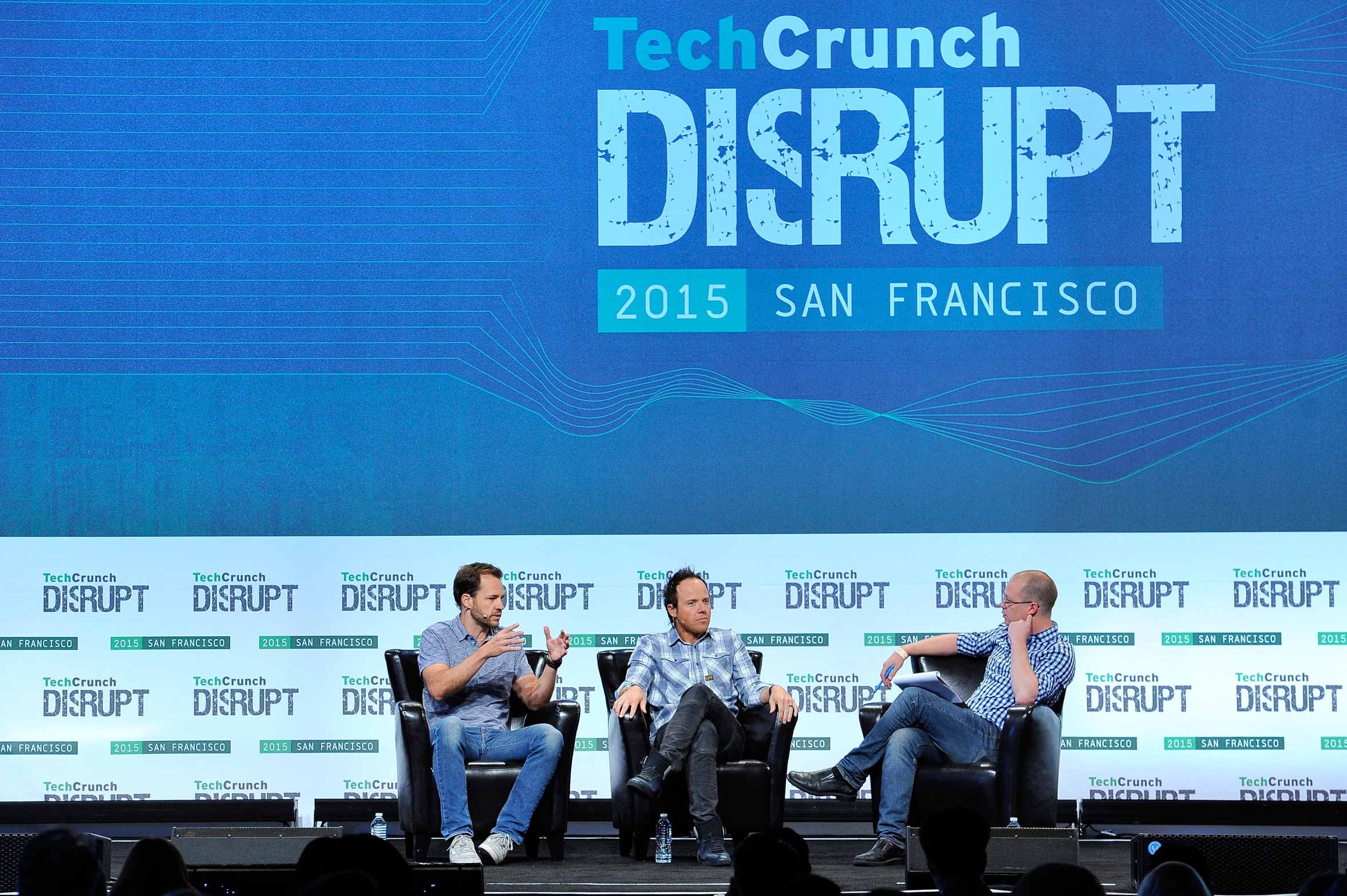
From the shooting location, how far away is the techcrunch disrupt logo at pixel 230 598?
19.2ft

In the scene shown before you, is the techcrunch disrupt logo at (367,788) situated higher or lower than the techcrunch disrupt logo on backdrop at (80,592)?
lower

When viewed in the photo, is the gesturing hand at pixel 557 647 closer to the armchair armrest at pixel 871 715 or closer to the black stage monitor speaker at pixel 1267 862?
the armchair armrest at pixel 871 715

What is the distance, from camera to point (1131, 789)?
228 inches

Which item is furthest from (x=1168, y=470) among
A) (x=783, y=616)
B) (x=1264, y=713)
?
(x=783, y=616)

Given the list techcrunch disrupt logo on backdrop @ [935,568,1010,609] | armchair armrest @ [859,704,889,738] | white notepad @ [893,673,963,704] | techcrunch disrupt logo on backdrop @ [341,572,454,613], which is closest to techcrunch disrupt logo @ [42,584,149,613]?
techcrunch disrupt logo on backdrop @ [341,572,454,613]

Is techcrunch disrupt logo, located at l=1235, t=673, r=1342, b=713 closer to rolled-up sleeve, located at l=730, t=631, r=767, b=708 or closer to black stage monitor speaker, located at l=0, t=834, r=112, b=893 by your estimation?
rolled-up sleeve, located at l=730, t=631, r=767, b=708

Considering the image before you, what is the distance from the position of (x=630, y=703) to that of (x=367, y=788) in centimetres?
143

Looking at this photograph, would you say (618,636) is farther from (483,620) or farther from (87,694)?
(87,694)

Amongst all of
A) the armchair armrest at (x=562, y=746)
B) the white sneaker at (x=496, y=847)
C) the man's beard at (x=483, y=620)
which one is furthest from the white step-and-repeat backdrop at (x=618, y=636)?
the white sneaker at (x=496, y=847)

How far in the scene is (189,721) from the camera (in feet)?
19.2

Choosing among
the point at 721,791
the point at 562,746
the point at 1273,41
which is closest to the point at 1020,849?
the point at 721,791

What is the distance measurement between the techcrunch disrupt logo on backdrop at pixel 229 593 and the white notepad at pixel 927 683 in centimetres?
247

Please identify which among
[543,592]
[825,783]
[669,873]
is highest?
[543,592]

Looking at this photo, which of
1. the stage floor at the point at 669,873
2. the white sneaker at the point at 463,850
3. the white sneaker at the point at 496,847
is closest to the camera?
the stage floor at the point at 669,873
